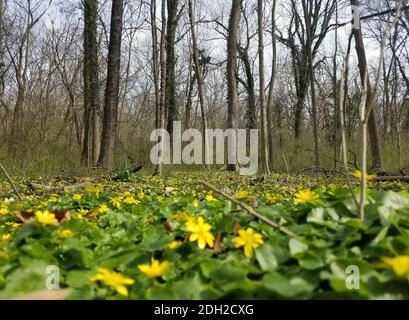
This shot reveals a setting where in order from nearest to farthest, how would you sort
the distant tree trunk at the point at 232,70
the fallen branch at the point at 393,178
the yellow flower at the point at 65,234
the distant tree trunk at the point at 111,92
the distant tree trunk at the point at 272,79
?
the yellow flower at the point at 65,234 → the fallen branch at the point at 393,178 → the distant tree trunk at the point at 111,92 → the distant tree trunk at the point at 232,70 → the distant tree trunk at the point at 272,79

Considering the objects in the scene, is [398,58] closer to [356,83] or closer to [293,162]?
[356,83]

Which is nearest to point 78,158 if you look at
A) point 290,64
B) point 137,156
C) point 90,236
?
point 137,156

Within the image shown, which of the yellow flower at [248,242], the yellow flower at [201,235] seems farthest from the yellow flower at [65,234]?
the yellow flower at [248,242]

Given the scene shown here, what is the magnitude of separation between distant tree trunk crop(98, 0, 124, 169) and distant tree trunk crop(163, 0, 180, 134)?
5023mm

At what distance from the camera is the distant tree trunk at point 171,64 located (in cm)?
1484

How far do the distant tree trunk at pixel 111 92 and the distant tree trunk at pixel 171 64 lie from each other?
5023 mm

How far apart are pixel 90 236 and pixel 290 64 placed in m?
22.4

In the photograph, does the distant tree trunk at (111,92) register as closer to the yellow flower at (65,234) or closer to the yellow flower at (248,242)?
the yellow flower at (65,234)

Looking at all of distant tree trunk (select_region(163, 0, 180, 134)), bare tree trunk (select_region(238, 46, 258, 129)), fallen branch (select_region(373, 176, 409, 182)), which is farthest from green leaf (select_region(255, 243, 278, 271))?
bare tree trunk (select_region(238, 46, 258, 129))

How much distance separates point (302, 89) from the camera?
20906mm

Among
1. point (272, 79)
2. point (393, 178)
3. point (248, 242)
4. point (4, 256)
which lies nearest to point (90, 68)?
point (272, 79)

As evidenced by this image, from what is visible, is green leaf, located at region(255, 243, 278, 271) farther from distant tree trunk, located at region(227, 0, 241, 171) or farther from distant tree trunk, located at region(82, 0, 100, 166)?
distant tree trunk, located at region(82, 0, 100, 166)

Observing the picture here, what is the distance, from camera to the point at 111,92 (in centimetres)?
945

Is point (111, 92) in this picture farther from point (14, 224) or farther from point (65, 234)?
point (65, 234)
